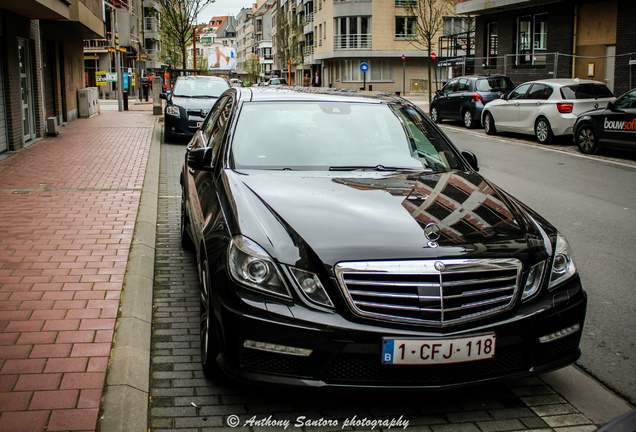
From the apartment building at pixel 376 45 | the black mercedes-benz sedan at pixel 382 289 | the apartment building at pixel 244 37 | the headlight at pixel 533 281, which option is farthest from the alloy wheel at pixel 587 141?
the apartment building at pixel 244 37

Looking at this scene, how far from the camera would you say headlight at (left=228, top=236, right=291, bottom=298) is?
3227mm

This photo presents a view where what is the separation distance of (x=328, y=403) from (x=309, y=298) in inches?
27.7

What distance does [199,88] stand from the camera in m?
19.4

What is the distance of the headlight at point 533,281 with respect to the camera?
3.35 meters

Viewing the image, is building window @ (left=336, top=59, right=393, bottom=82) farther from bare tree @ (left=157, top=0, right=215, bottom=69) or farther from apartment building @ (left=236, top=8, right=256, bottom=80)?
apartment building @ (left=236, top=8, right=256, bottom=80)

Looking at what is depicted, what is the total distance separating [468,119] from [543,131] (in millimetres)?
5033

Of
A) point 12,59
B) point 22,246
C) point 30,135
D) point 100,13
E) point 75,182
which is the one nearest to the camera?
point 22,246

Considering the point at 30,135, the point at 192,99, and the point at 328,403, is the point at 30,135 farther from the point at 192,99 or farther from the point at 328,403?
the point at 328,403

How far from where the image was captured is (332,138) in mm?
4906

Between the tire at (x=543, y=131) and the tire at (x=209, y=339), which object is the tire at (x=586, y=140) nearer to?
the tire at (x=543, y=131)

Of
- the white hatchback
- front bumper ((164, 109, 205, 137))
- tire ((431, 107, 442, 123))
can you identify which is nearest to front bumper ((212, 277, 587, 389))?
front bumper ((164, 109, 205, 137))

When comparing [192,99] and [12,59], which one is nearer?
[12,59]

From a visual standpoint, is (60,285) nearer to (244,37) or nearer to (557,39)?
(557,39)

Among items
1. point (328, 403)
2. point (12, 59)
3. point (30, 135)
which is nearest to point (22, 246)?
point (328, 403)
